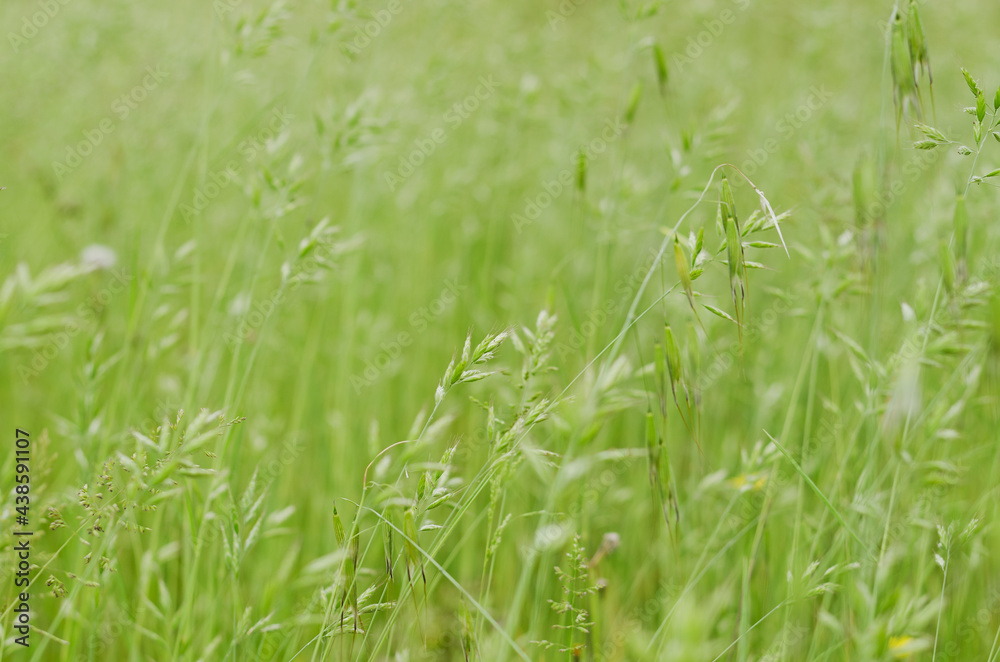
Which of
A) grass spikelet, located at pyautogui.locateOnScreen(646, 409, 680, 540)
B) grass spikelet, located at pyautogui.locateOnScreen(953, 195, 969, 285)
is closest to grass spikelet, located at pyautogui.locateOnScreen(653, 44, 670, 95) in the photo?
grass spikelet, located at pyautogui.locateOnScreen(953, 195, 969, 285)

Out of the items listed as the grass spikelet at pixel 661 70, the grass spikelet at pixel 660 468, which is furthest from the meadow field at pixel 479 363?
the grass spikelet at pixel 661 70

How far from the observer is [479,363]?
1.18m

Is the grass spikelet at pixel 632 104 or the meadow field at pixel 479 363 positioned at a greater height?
the grass spikelet at pixel 632 104

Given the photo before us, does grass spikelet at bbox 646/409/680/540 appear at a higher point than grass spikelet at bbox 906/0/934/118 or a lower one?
lower

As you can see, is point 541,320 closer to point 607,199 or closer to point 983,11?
point 607,199

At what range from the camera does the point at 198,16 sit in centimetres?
508

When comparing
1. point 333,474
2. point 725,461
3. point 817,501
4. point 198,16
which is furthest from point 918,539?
point 198,16

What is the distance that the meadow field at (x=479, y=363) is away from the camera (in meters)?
1.14

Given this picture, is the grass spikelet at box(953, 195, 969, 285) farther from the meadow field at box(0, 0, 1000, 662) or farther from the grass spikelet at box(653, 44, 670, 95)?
the grass spikelet at box(653, 44, 670, 95)

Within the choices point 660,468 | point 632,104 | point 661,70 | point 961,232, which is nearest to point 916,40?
point 961,232

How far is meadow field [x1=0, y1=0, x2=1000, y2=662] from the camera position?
1.14 m

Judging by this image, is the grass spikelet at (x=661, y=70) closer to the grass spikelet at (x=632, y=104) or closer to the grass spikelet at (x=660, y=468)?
the grass spikelet at (x=632, y=104)

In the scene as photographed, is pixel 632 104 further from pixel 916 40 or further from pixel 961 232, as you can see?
A: pixel 961 232

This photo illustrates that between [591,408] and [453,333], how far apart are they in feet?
6.98
